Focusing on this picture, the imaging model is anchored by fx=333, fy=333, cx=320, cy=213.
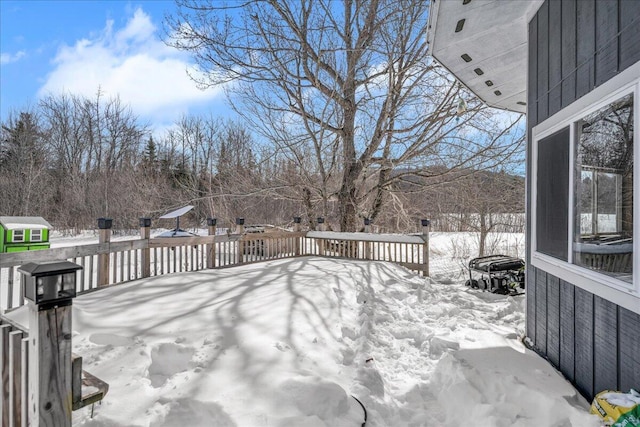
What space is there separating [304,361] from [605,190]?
2.32 metres

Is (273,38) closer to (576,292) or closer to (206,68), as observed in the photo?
(206,68)

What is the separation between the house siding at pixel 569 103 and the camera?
5.99 feet

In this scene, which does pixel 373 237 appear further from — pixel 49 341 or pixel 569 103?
pixel 49 341

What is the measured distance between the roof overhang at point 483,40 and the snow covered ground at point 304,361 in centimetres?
291

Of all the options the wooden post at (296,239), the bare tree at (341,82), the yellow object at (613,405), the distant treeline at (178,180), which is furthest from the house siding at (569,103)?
the distant treeline at (178,180)

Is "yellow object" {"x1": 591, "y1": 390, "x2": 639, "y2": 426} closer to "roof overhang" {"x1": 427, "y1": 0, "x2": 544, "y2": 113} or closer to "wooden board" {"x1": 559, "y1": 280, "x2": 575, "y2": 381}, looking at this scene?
"wooden board" {"x1": 559, "y1": 280, "x2": 575, "y2": 381}

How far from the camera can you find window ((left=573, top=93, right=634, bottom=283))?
5.98ft

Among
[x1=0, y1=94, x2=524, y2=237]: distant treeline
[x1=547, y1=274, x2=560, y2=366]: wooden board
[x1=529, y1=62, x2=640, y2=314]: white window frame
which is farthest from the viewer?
[x1=0, y1=94, x2=524, y2=237]: distant treeline

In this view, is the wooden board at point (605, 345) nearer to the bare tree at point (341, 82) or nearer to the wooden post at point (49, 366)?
the wooden post at point (49, 366)

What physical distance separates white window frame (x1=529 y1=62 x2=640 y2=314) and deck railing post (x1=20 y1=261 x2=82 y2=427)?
8.62ft

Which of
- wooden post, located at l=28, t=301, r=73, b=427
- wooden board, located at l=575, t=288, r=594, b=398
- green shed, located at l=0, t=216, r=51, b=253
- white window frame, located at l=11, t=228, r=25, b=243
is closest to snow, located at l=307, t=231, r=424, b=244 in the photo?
wooden board, located at l=575, t=288, r=594, b=398

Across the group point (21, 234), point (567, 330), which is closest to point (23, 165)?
point (21, 234)

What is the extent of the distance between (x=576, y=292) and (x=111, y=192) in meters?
21.5

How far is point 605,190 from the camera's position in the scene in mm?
2053
